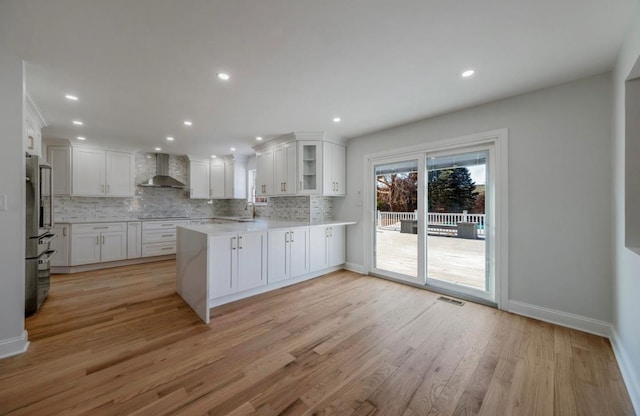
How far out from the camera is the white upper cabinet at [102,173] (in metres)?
4.73

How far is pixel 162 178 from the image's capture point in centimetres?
572

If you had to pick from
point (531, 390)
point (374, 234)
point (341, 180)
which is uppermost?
point (341, 180)

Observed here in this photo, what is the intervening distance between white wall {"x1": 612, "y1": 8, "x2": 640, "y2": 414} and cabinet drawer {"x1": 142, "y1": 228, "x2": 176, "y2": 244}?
6.58m

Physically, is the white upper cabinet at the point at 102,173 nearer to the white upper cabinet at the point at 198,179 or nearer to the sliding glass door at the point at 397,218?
the white upper cabinet at the point at 198,179

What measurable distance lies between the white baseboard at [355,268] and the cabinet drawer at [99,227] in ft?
14.6

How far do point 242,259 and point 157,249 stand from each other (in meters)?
3.38

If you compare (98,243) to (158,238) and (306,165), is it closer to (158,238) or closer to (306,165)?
(158,238)

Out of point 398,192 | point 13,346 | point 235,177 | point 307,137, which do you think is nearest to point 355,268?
point 398,192

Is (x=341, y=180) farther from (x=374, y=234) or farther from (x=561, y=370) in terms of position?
(x=561, y=370)

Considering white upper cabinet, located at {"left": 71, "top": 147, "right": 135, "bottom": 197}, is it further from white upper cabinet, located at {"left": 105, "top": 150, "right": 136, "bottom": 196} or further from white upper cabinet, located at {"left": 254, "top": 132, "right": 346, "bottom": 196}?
white upper cabinet, located at {"left": 254, "top": 132, "right": 346, "bottom": 196}

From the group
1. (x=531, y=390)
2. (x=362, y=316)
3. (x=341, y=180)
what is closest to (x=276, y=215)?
(x=341, y=180)

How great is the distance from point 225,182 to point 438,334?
5606 mm

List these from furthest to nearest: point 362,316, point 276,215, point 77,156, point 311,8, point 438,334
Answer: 1. point 276,215
2. point 77,156
3. point 362,316
4. point 438,334
5. point 311,8

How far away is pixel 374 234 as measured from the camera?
4.28m
